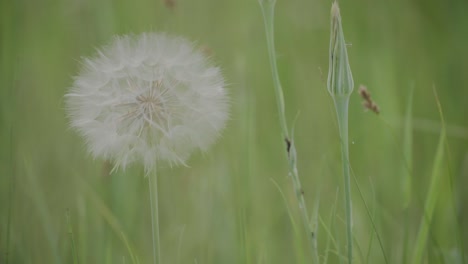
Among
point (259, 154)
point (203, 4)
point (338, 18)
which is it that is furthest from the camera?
point (203, 4)

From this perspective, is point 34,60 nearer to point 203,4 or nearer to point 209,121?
point 203,4

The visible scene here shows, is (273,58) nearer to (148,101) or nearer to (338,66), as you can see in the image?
(338,66)

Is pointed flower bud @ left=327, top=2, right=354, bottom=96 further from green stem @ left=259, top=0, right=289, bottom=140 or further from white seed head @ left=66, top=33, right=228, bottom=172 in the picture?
white seed head @ left=66, top=33, right=228, bottom=172

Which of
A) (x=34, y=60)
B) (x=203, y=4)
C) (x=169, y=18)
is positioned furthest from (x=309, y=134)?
(x=34, y=60)

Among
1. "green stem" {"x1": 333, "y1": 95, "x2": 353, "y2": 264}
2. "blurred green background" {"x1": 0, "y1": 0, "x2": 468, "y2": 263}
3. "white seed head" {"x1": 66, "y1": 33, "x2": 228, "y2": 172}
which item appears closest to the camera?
"green stem" {"x1": 333, "y1": 95, "x2": 353, "y2": 264}

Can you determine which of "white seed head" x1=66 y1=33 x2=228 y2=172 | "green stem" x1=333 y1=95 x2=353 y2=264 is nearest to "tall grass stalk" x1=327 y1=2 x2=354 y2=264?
"green stem" x1=333 y1=95 x2=353 y2=264

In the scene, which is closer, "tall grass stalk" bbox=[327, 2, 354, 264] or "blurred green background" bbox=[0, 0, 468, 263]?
"tall grass stalk" bbox=[327, 2, 354, 264]
